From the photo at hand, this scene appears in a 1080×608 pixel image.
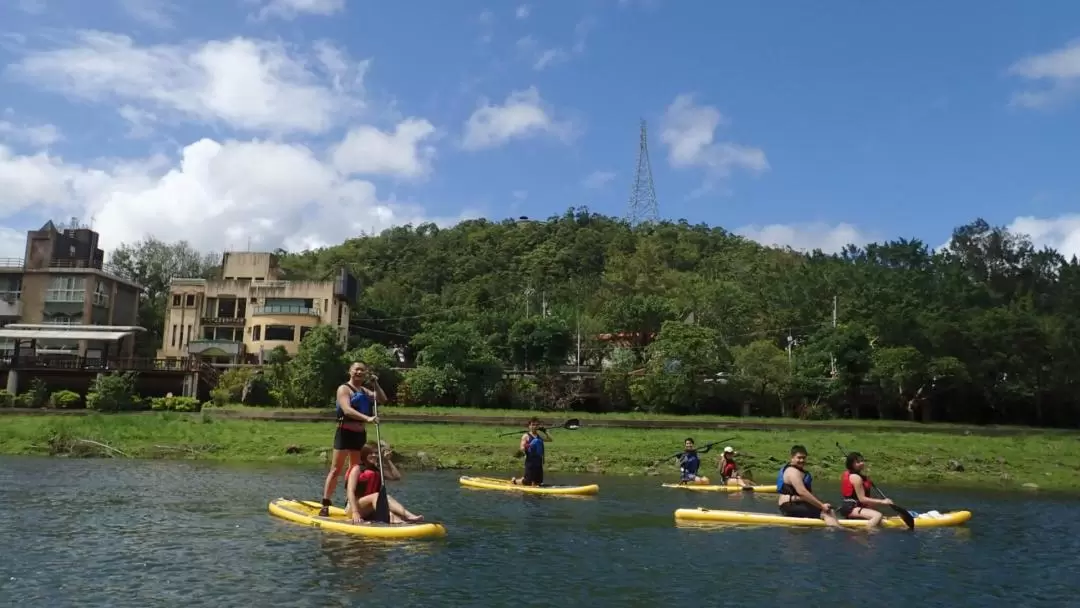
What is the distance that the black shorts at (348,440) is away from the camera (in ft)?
54.4

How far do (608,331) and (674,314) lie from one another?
6.30 meters

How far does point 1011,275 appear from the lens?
90.2m

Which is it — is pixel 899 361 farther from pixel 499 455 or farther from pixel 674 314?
pixel 499 455

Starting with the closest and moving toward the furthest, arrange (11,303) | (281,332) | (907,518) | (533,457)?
1. (907,518)
2. (533,457)
3. (281,332)
4. (11,303)

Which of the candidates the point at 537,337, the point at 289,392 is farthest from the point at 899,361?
the point at 289,392

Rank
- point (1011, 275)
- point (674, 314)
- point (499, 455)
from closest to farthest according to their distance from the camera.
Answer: point (499, 455), point (674, 314), point (1011, 275)

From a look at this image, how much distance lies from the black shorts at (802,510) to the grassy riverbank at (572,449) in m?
12.9

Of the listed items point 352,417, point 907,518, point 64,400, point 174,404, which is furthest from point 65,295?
point 907,518

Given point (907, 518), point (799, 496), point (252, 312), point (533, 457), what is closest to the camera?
point (907, 518)

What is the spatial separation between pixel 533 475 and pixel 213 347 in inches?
1991

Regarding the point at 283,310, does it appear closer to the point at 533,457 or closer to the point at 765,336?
the point at 765,336

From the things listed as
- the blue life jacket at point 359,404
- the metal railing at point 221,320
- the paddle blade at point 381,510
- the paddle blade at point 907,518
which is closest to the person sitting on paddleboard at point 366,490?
the paddle blade at point 381,510

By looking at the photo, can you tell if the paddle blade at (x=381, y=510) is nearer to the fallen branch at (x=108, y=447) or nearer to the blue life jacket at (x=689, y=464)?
the blue life jacket at (x=689, y=464)

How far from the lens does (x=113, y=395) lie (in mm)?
54000
